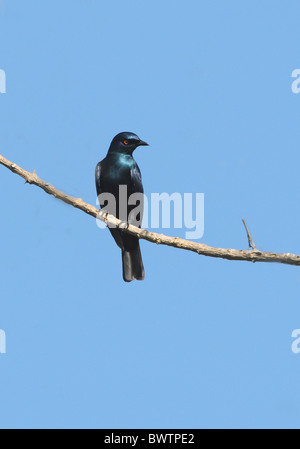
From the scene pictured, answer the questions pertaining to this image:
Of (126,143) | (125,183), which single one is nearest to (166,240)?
(125,183)

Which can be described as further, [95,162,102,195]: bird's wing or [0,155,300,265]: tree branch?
[95,162,102,195]: bird's wing

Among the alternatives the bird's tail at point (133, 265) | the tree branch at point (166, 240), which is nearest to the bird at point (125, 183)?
the bird's tail at point (133, 265)

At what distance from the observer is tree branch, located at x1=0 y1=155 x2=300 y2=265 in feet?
19.1

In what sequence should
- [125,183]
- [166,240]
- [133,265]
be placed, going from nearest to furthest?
[166,240] → [125,183] → [133,265]

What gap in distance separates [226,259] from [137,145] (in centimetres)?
271

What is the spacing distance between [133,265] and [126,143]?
144cm

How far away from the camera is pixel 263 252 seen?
230 inches

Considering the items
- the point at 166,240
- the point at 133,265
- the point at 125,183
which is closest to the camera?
the point at 166,240

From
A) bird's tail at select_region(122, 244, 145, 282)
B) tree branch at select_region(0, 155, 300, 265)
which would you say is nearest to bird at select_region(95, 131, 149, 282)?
bird's tail at select_region(122, 244, 145, 282)

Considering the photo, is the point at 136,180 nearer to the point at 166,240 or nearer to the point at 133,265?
the point at 133,265

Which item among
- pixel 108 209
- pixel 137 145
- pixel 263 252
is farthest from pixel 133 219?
pixel 263 252

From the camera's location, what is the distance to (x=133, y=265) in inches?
333

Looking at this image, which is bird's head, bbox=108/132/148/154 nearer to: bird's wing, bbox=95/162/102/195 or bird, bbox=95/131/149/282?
bird, bbox=95/131/149/282

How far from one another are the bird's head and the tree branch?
1659 mm
